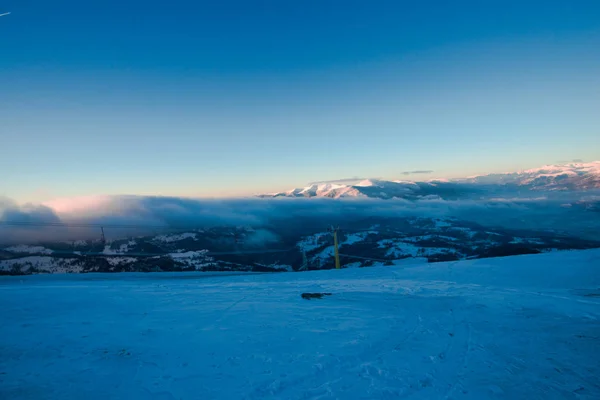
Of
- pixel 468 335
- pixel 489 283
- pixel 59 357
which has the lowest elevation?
pixel 489 283

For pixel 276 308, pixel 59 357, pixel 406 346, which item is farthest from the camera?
pixel 276 308

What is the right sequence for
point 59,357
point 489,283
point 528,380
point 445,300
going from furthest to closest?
point 489,283 → point 445,300 → point 59,357 → point 528,380

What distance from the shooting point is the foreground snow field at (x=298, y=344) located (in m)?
6.88

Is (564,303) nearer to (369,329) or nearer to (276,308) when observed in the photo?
(369,329)

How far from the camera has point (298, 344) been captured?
29.7 feet

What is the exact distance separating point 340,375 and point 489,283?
16105mm

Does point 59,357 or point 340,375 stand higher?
point 59,357

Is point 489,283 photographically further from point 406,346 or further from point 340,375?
point 340,375

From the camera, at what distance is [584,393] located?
6.71 metres

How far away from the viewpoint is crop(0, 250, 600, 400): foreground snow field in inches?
271

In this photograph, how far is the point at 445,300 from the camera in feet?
46.4

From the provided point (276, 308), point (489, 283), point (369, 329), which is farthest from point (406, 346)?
point (489, 283)

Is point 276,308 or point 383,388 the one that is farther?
point 276,308

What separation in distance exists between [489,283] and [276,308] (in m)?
14.7
